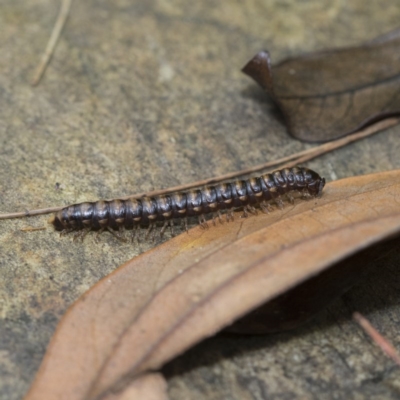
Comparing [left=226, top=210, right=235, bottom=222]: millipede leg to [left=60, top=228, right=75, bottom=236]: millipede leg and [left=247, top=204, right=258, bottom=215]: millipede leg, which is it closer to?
[left=247, top=204, right=258, bottom=215]: millipede leg

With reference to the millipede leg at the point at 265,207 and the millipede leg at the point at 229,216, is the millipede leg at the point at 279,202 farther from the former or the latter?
the millipede leg at the point at 229,216

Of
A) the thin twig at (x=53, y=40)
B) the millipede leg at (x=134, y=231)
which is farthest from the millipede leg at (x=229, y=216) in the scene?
the thin twig at (x=53, y=40)

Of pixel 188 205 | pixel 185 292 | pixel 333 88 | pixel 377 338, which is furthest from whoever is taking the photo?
pixel 333 88

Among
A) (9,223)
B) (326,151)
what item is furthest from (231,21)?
(9,223)

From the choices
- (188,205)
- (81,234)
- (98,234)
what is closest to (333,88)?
(188,205)

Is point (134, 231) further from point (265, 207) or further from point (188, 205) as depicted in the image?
point (265, 207)

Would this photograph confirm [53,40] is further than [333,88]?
Yes

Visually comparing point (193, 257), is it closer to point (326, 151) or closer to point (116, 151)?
point (116, 151)
